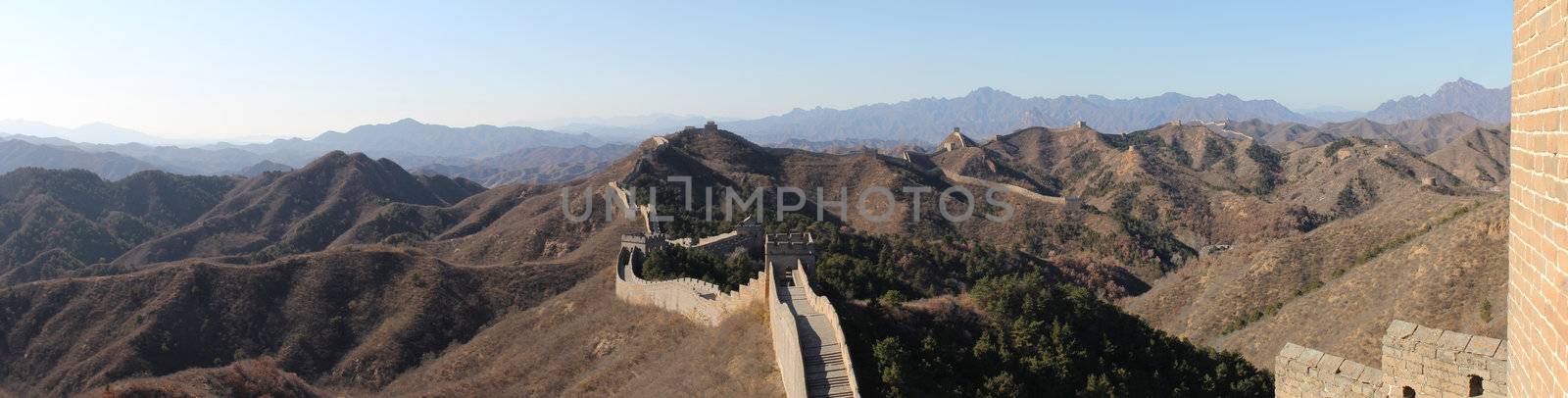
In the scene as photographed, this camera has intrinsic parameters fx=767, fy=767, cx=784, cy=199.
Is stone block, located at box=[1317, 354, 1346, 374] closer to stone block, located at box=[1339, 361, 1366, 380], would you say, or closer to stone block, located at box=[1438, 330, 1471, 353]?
stone block, located at box=[1339, 361, 1366, 380]

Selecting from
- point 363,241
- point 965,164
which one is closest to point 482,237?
point 363,241

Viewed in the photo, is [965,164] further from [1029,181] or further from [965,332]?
[965,332]

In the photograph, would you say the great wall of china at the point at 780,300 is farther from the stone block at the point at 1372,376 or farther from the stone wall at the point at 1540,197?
the stone wall at the point at 1540,197

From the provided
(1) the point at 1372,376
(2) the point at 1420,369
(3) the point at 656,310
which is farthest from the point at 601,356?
(2) the point at 1420,369

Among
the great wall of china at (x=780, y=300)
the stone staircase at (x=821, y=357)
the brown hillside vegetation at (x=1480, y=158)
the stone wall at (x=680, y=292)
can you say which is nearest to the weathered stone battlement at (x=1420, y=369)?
the great wall of china at (x=780, y=300)

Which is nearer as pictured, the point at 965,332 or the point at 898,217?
the point at 965,332
